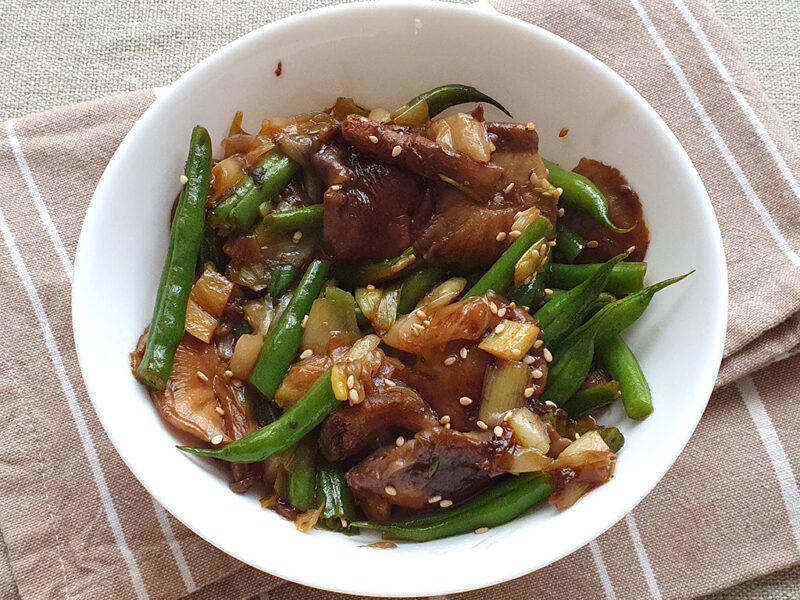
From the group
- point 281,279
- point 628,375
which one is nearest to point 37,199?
point 281,279

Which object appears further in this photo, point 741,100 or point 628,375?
point 741,100

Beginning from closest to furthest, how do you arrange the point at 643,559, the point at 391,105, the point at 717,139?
the point at 391,105
the point at 643,559
the point at 717,139

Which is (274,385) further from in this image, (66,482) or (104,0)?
(104,0)

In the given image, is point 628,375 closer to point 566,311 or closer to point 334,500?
point 566,311

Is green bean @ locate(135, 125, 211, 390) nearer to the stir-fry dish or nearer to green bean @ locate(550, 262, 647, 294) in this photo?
the stir-fry dish

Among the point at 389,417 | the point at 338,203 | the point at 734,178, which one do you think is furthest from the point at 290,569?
the point at 734,178

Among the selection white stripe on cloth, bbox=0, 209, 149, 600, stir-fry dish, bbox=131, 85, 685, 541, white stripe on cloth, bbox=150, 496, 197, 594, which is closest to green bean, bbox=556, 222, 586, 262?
stir-fry dish, bbox=131, 85, 685, 541
